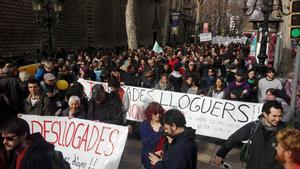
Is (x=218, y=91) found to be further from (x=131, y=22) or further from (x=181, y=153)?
(x=131, y=22)

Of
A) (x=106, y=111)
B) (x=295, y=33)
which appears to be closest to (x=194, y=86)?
(x=295, y=33)

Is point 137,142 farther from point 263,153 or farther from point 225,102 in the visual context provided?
point 263,153

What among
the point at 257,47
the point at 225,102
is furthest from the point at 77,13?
the point at 225,102

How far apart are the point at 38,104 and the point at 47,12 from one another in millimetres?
9386

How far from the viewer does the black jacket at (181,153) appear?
3.24 m

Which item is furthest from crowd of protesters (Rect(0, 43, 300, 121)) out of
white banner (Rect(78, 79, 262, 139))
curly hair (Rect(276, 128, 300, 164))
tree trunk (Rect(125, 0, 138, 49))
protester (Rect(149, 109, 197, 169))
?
tree trunk (Rect(125, 0, 138, 49))

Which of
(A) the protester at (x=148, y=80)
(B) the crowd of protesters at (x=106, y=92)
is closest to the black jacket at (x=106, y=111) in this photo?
(B) the crowd of protesters at (x=106, y=92)

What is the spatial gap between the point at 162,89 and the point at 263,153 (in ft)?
13.7

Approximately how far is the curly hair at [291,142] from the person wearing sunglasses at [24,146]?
6.00 feet

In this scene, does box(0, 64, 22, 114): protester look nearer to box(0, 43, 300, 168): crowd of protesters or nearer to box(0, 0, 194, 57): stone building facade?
box(0, 43, 300, 168): crowd of protesters

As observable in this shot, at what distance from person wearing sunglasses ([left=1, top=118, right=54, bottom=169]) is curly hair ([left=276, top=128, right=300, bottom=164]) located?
6.00 ft

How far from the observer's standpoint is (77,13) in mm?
24422

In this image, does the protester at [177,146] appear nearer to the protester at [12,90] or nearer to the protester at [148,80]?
the protester at [12,90]

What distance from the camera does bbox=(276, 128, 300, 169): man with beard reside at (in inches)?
103
